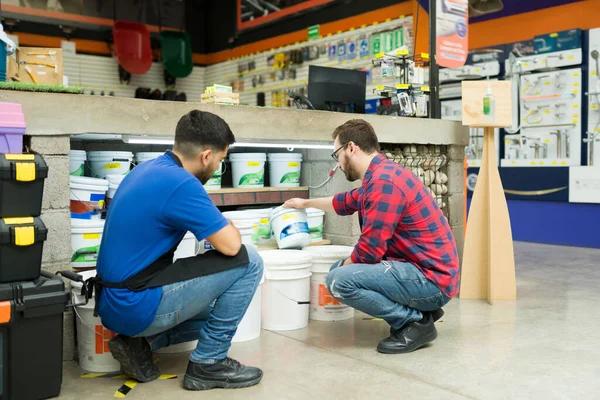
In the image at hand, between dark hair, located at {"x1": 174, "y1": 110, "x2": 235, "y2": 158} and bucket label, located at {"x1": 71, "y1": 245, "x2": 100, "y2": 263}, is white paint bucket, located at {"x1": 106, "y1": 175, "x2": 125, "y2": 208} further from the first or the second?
dark hair, located at {"x1": 174, "y1": 110, "x2": 235, "y2": 158}

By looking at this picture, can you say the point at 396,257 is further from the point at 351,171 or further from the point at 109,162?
the point at 109,162

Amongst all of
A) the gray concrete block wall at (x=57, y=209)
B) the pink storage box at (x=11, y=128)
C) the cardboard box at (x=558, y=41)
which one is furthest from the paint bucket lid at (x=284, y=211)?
the cardboard box at (x=558, y=41)

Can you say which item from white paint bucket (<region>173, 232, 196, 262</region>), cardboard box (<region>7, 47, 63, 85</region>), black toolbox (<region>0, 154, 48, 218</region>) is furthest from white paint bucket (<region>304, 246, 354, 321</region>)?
cardboard box (<region>7, 47, 63, 85</region>)

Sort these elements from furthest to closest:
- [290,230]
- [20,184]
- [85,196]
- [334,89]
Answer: [334,89]
[290,230]
[85,196]
[20,184]

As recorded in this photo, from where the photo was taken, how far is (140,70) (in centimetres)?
1114

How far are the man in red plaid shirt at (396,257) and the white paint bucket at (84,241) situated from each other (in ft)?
4.04

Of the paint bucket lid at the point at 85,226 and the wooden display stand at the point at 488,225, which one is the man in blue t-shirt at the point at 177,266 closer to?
the paint bucket lid at the point at 85,226

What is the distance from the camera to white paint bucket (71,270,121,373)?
9.16 ft

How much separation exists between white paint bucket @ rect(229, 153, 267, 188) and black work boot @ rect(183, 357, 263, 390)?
1.83 metres

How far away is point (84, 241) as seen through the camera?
3.15m

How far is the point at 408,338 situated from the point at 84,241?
1.75 metres

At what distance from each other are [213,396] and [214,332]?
0.26m

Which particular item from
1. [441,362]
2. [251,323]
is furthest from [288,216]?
[441,362]

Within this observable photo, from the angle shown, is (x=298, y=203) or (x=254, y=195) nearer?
(x=298, y=203)
